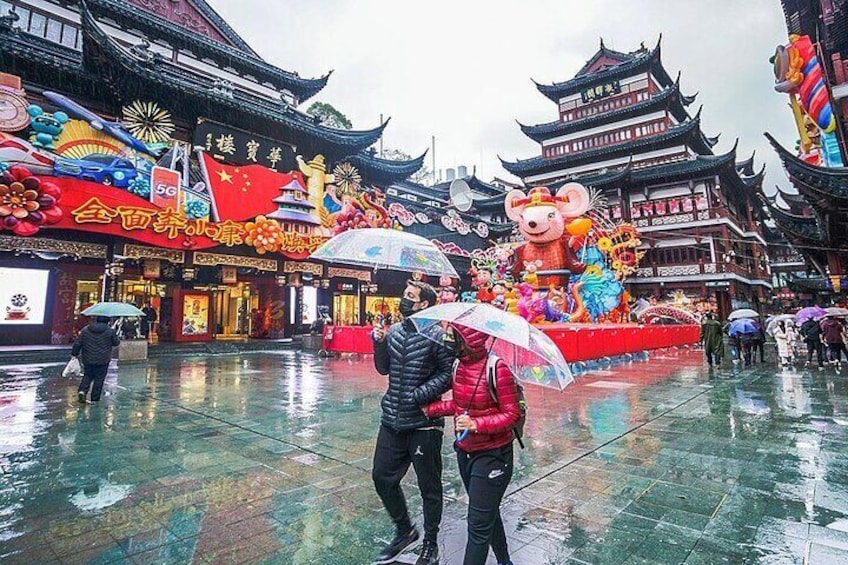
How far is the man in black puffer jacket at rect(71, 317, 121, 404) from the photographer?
690cm

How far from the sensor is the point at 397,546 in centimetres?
259

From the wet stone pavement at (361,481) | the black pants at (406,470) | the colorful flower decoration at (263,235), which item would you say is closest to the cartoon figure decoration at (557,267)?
the wet stone pavement at (361,481)

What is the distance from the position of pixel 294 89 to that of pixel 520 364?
85.1ft

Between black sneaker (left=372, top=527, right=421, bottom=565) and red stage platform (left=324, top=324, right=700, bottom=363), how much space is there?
7651mm

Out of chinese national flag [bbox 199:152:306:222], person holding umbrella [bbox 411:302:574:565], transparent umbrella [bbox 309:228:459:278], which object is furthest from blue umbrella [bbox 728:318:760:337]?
chinese national flag [bbox 199:152:306:222]

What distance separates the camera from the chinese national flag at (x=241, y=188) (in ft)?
55.3

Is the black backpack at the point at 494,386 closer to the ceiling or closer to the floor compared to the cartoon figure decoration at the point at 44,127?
closer to the floor

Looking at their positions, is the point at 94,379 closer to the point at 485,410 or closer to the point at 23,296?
the point at 485,410

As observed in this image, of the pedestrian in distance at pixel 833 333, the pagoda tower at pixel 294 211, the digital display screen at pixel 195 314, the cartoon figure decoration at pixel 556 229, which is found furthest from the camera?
the digital display screen at pixel 195 314

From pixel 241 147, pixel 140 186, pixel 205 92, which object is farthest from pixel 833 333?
pixel 205 92

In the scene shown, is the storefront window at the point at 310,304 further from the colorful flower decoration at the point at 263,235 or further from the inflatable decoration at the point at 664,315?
the inflatable decoration at the point at 664,315

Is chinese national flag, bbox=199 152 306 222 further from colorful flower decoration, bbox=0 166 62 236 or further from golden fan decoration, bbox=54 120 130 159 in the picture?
colorful flower decoration, bbox=0 166 62 236

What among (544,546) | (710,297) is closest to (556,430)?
(544,546)

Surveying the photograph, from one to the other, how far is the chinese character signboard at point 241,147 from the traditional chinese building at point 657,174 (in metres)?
22.6
